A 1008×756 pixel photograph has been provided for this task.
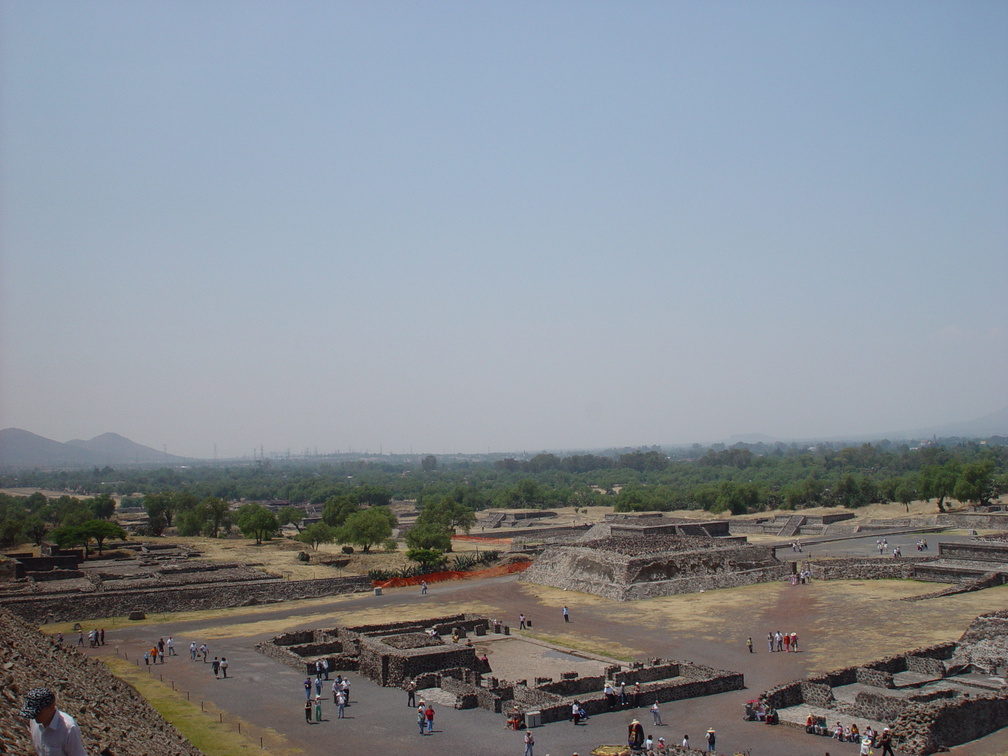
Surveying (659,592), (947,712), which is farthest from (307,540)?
(947,712)

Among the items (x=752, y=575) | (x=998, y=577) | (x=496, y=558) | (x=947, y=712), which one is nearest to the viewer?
(x=947, y=712)

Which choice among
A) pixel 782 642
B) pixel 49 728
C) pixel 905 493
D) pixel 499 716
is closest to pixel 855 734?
pixel 499 716

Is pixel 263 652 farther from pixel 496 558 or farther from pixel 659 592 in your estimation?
pixel 496 558

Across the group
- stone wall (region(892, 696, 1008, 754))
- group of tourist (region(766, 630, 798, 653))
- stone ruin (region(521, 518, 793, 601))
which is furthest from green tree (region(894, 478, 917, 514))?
stone wall (region(892, 696, 1008, 754))

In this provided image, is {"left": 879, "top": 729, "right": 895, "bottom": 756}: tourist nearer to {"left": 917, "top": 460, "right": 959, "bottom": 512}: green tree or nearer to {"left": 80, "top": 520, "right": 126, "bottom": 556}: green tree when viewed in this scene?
{"left": 80, "top": 520, "right": 126, "bottom": 556}: green tree

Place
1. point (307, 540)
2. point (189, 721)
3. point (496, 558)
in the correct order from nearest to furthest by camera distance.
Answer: point (189, 721), point (496, 558), point (307, 540)

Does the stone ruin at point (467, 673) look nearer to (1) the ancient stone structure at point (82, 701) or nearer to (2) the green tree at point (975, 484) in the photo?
(1) the ancient stone structure at point (82, 701)
